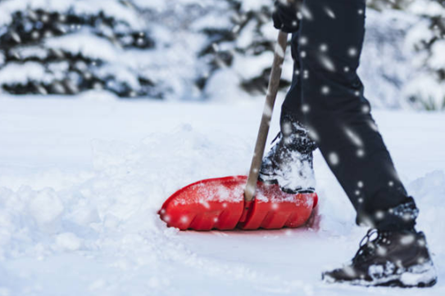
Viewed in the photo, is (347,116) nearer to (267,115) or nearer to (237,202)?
(267,115)

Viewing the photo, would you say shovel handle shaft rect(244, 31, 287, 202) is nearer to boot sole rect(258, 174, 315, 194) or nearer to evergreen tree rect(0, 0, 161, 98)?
boot sole rect(258, 174, 315, 194)

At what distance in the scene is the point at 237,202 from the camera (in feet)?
6.27

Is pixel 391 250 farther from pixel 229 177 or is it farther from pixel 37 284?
pixel 37 284

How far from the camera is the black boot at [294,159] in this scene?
189 centimetres

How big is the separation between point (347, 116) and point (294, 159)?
1.65ft

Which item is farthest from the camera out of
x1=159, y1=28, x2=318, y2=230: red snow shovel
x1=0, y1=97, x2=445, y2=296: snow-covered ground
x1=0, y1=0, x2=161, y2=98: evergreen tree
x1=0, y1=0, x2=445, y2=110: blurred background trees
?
x1=0, y1=0, x2=445, y2=110: blurred background trees

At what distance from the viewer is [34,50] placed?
31.6ft

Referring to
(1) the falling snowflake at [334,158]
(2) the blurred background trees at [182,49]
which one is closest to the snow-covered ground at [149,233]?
(1) the falling snowflake at [334,158]

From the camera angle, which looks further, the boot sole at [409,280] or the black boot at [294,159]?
the black boot at [294,159]

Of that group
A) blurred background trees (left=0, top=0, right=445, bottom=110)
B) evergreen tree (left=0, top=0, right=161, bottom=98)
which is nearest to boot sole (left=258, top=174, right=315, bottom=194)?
blurred background trees (left=0, top=0, right=445, bottom=110)

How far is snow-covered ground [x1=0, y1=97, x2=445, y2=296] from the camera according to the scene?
4.39ft

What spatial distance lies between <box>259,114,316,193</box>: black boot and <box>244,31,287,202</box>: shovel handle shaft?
68 mm

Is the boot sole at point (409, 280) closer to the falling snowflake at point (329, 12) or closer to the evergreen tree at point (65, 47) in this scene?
the falling snowflake at point (329, 12)

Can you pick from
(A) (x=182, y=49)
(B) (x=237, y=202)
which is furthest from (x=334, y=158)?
(A) (x=182, y=49)
